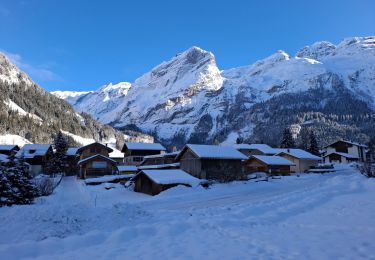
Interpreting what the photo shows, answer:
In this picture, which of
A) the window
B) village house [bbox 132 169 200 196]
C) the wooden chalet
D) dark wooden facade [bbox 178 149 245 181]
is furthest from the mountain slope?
village house [bbox 132 169 200 196]

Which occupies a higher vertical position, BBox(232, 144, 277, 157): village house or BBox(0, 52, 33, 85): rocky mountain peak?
BBox(0, 52, 33, 85): rocky mountain peak

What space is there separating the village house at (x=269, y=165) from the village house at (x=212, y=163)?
573 inches

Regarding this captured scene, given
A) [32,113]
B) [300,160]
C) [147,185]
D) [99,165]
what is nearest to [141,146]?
[99,165]

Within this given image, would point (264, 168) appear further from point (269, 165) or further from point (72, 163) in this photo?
point (72, 163)

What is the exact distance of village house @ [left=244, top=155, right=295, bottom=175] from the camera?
6525 cm

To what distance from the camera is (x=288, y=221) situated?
1602cm

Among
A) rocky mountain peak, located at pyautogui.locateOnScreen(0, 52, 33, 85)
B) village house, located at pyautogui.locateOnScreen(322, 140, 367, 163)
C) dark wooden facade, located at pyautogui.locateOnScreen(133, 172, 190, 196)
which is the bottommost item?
dark wooden facade, located at pyautogui.locateOnScreen(133, 172, 190, 196)

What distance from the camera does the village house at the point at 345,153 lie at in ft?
330

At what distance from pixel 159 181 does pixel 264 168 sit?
34561 mm

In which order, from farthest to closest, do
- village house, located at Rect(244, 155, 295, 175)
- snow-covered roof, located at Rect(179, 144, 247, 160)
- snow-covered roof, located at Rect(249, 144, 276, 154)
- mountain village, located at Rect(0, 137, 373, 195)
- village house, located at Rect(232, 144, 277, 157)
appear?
1. village house, located at Rect(232, 144, 277, 157)
2. snow-covered roof, located at Rect(249, 144, 276, 154)
3. village house, located at Rect(244, 155, 295, 175)
4. snow-covered roof, located at Rect(179, 144, 247, 160)
5. mountain village, located at Rect(0, 137, 373, 195)

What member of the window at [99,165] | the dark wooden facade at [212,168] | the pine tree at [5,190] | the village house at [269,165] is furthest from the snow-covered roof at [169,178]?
the window at [99,165]

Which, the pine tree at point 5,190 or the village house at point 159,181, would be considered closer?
the pine tree at point 5,190

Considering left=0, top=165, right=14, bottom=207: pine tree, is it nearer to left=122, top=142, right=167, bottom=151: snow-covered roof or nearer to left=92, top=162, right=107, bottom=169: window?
left=92, top=162, right=107, bottom=169: window

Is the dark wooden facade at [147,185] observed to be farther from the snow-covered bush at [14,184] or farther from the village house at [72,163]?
the village house at [72,163]
